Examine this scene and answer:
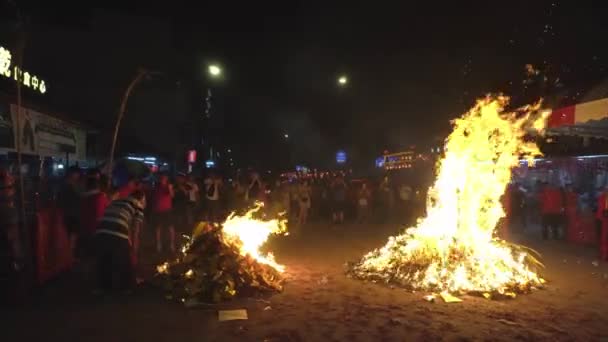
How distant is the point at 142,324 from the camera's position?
6.28 m

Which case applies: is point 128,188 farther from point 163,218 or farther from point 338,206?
point 338,206

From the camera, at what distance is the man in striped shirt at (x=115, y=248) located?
24.8 feet

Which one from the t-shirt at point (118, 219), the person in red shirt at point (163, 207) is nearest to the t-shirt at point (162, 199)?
the person in red shirt at point (163, 207)

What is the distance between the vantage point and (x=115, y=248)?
754 cm

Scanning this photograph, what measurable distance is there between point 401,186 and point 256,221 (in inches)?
491

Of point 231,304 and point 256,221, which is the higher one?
point 256,221

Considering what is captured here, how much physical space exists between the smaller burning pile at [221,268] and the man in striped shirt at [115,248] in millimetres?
618

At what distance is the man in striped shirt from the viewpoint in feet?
24.8

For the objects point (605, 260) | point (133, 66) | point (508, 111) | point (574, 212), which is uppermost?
point (133, 66)

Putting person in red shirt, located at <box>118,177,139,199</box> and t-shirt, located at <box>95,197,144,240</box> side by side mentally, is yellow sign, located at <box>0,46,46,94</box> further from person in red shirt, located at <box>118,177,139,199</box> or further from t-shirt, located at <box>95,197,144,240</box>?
t-shirt, located at <box>95,197,144,240</box>

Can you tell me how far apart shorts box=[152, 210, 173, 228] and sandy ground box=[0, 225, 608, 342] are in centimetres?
292

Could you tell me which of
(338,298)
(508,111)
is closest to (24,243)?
(338,298)

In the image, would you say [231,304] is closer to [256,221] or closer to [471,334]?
[256,221]

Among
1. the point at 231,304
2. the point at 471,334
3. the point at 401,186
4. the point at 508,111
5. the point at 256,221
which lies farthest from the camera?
the point at 401,186
